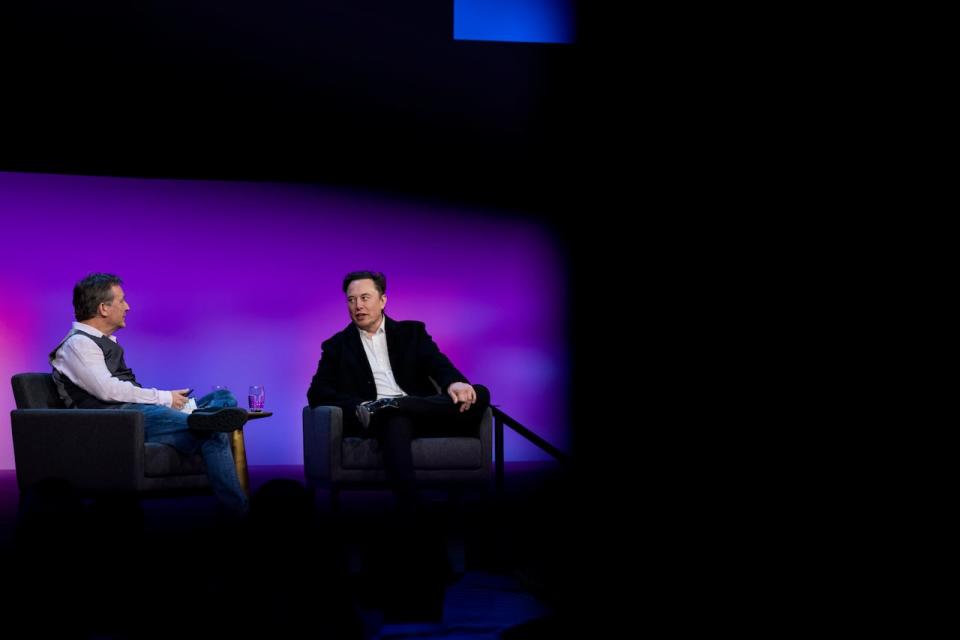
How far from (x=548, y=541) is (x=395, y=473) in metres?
0.74

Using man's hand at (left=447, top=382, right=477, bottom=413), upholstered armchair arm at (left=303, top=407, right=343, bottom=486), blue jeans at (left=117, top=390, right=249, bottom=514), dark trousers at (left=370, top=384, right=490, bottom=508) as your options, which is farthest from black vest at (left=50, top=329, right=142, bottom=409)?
man's hand at (left=447, top=382, right=477, bottom=413)

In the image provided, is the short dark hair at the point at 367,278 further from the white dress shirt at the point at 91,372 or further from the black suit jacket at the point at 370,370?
the white dress shirt at the point at 91,372

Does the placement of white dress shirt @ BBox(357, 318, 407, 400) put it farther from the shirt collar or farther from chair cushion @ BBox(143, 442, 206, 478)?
the shirt collar

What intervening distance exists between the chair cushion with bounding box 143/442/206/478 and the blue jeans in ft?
0.10

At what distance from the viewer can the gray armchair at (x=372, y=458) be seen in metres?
3.46

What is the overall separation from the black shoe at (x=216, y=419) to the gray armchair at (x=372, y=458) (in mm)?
444

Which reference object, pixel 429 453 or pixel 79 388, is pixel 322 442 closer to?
pixel 429 453

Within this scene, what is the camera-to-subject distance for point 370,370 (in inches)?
151

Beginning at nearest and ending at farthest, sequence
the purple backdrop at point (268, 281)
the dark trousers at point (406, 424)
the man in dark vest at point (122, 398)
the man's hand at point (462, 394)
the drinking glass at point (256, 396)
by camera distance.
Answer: the man in dark vest at point (122, 398) < the dark trousers at point (406, 424) < the man's hand at point (462, 394) < the drinking glass at point (256, 396) < the purple backdrop at point (268, 281)

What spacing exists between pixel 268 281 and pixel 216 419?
3.78m

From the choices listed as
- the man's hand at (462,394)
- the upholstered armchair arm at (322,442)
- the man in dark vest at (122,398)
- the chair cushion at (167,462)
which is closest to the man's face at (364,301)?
the upholstered armchair arm at (322,442)

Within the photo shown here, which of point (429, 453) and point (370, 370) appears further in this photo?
point (370, 370)

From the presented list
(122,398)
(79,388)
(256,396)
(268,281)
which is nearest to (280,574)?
(122,398)

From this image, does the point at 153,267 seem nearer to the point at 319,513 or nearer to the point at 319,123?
the point at 319,123
